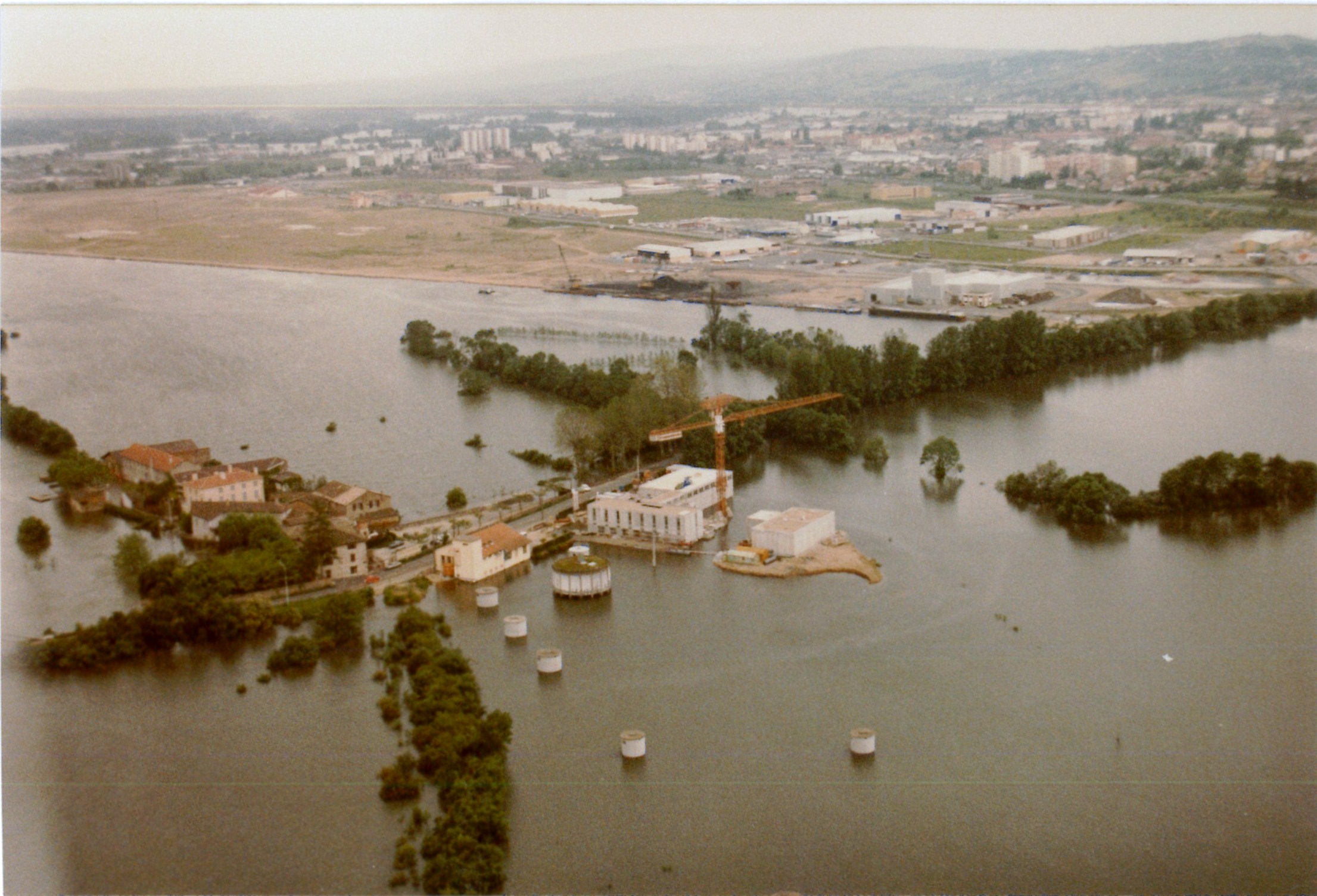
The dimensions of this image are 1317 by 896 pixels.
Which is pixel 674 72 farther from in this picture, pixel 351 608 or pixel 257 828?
pixel 257 828

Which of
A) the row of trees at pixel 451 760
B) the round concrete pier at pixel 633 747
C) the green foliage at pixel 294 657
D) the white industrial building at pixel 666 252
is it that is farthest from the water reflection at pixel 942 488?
the white industrial building at pixel 666 252

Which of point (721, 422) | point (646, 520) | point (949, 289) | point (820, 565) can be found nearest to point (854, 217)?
point (949, 289)

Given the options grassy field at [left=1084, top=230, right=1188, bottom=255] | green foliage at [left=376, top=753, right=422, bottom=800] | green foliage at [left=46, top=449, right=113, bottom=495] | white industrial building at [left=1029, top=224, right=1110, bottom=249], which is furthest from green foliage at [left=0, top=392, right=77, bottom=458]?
white industrial building at [left=1029, top=224, right=1110, bottom=249]

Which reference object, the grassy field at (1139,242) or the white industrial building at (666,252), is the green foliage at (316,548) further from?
the grassy field at (1139,242)

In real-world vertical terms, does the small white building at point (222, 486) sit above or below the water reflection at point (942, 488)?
above

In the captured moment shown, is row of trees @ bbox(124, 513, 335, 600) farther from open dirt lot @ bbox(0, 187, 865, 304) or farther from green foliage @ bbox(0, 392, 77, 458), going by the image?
open dirt lot @ bbox(0, 187, 865, 304)

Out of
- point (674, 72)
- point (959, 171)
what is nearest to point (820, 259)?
point (959, 171)

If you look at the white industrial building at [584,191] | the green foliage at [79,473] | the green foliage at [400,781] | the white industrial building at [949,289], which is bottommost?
the green foliage at [400,781]
